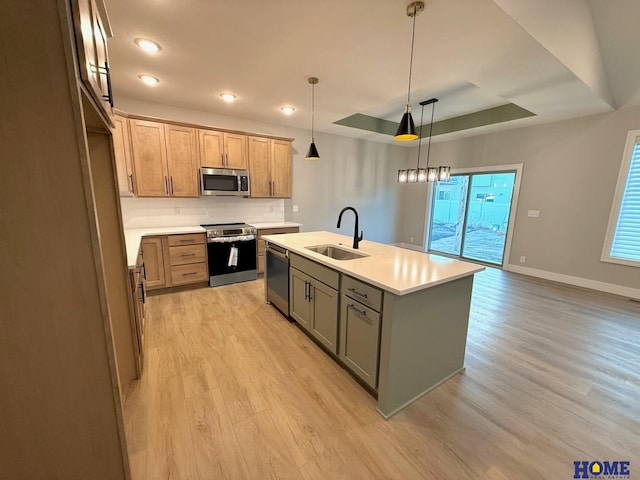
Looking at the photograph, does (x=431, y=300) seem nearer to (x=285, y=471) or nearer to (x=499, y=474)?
(x=499, y=474)

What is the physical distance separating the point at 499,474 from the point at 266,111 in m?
4.59

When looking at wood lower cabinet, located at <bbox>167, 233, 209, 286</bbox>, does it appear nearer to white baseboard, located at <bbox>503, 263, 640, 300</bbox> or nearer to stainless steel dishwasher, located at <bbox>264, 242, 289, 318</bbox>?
stainless steel dishwasher, located at <bbox>264, 242, 289, 318</bbox>

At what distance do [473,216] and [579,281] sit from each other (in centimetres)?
214

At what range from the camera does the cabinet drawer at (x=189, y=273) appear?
363 centimetres

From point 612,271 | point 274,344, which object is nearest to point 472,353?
point 274,344

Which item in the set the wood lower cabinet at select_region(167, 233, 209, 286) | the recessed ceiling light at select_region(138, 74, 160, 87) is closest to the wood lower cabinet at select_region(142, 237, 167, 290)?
the wood lower cabinet at select_region(167, 233, 209, 286)

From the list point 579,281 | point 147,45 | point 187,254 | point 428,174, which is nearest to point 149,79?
point 147,45

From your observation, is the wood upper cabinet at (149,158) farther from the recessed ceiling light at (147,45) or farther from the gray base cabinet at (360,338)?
the gray base cabinet at (360,338)

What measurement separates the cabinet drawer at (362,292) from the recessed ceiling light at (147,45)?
263cm

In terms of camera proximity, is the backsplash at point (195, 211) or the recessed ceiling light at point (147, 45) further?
the backsplash at point (195, 211)

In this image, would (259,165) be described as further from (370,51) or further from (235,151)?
(370,51)

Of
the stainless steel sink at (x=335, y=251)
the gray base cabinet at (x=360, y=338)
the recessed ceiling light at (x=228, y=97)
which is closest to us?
the gray base cabinet at (x=360, y=338)

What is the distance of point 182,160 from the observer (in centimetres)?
371

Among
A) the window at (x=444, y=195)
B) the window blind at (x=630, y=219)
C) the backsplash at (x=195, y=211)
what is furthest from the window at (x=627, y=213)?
the backsplash at (x=195, y=211)
